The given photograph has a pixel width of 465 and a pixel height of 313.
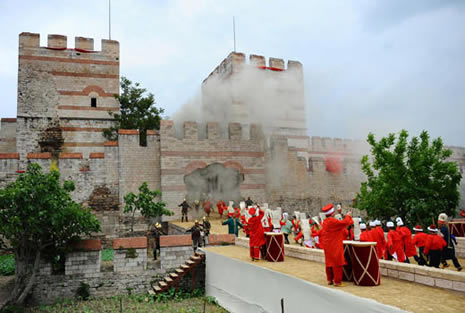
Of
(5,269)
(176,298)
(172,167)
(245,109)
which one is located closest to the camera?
(176,298)

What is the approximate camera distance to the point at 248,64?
86.7 ft

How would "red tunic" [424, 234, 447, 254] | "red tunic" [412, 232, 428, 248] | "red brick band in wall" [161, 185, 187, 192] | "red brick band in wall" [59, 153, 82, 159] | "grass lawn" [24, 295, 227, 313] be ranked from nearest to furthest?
"red tunic" [424, 234, 447, 254]
"red tunic" [412, 232, 428, 248]
"grass lawn" [24, 295, 227, 313]
"red brick band in wall" [59, 153, 82, 159]
"red brick band in wall" [161, 185, 187, 192]

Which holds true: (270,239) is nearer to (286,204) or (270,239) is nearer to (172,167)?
(172,167)

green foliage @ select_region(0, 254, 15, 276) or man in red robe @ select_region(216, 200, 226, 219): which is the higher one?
man in red robe @ select_region(216, 200, 226, 219)

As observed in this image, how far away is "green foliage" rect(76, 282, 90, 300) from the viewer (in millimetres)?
12211

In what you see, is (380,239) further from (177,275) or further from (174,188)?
(174,188)

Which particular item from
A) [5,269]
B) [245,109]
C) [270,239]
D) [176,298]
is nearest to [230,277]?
[270,239]

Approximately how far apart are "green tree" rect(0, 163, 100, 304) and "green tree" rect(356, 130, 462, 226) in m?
12.7

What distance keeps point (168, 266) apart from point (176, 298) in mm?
1332

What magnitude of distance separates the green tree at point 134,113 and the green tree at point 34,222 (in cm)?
1032

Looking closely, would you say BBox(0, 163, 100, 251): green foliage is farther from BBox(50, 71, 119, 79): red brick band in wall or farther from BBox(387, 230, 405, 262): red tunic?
BBox(50, 71, 119, 79): red brick band in wall

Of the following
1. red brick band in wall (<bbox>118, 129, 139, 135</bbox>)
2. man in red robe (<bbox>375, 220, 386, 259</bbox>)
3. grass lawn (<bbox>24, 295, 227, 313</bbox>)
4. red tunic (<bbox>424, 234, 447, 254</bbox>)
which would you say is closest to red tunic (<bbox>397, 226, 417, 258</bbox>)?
man in red robe (<bbox>375, 220, 386, 259</bbox>)

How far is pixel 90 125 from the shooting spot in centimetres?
2238

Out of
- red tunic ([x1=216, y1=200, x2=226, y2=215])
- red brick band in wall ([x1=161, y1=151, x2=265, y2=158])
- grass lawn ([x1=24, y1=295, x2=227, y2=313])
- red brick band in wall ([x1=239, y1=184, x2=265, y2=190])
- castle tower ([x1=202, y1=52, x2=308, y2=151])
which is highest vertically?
castle tower ([x1=202, y1=52, x2=308, y2=151])
